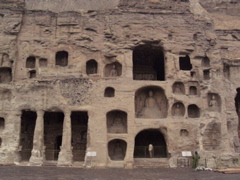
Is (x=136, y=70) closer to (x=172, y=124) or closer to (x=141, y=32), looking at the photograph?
(x=141, y=32)

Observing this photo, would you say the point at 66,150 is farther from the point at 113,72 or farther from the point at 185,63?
the point at 185,63

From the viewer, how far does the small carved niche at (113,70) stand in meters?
26.8

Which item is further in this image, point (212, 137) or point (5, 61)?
point (5, 61)

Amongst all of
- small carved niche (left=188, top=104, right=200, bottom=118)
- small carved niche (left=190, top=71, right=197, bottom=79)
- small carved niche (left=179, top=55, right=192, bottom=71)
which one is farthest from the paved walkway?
small carved niche (left=179, top=55, right=192, bottom=71)

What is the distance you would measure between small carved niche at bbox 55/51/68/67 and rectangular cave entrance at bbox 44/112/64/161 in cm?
499

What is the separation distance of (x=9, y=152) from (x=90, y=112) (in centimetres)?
728

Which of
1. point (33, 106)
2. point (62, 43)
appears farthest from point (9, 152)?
point (62, 43)

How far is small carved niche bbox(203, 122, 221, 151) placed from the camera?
77.6 feet

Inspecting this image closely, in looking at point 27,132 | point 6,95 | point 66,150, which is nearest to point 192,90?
point 66,150

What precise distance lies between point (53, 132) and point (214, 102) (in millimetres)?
15073

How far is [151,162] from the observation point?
75.5 ft

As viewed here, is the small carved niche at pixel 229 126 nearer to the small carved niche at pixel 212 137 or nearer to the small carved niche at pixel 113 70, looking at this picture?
the small carved niche at pixel 212 137

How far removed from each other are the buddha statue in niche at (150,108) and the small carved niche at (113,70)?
3550 millimetres

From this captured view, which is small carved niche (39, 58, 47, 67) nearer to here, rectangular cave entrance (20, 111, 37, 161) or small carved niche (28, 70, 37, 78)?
small carved niche (28, 70, 37, 78)
